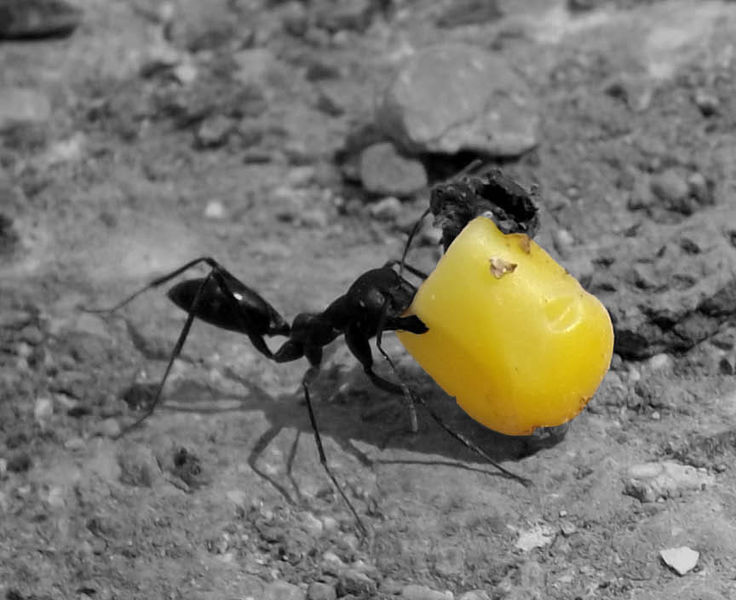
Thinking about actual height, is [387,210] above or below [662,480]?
below

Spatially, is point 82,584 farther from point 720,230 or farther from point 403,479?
point 720,230

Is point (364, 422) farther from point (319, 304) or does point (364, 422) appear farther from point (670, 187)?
point (670, 187)

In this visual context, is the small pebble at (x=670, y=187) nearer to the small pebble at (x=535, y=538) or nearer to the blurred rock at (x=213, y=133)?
the small pebble at (x=535, y=538)

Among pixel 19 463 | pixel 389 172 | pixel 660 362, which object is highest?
pixel 660 362

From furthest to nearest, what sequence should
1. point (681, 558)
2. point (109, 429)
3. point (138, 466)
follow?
point (109, 429) < point (138, 466) < point (681, 558)

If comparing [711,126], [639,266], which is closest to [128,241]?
[639,266]

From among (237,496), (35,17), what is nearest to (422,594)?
(237,496)
